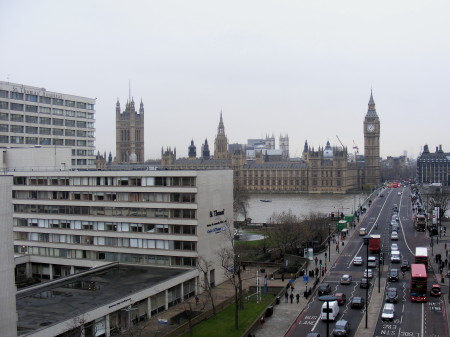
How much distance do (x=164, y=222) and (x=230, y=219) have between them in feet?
24.7

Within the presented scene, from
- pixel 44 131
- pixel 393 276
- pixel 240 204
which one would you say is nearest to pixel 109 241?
pixel 393 276

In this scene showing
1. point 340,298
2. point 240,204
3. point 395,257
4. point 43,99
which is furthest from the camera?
point 240,204

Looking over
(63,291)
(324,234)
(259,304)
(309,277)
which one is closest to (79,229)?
(63,291)

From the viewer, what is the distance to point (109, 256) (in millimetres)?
48656

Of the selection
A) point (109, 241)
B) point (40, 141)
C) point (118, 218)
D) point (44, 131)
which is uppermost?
point (44, 131)

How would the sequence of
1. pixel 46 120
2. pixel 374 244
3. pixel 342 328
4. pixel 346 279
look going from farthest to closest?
pixel 46 120 < pixel 374 244 < pixel 346 279 < pixel 342 328

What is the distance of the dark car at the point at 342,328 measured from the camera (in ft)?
110

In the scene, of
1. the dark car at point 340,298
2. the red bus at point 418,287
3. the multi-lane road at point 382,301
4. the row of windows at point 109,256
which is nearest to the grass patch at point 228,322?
the multi-lane road at point 382,301

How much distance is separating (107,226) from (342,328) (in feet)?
75.8

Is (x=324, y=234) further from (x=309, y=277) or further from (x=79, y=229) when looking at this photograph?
(x=79, y=229)

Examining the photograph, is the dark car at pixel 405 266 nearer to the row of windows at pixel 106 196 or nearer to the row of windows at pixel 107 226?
the row of windows at pixel 107 226

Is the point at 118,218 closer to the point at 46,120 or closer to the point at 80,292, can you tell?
the point at 80,292

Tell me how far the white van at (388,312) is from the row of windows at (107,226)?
1590cm

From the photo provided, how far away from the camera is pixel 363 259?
59469mm
